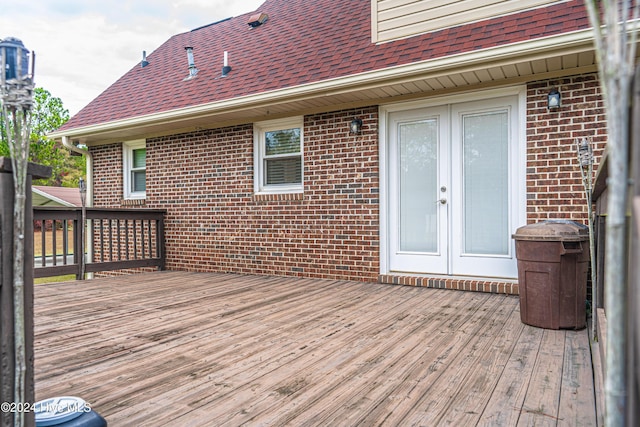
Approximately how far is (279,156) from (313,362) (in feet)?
13.0

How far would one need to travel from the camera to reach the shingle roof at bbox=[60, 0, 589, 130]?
164 inches

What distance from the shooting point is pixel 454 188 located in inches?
185

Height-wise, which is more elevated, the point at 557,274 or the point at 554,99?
the point at 554,99

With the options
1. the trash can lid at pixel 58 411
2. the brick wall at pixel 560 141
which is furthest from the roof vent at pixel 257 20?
the trash can lid at pixel 58 411

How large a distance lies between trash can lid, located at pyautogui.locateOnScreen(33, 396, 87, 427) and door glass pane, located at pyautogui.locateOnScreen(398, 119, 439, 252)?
4.02m

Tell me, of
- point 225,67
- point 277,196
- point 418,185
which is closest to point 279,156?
point 277,196

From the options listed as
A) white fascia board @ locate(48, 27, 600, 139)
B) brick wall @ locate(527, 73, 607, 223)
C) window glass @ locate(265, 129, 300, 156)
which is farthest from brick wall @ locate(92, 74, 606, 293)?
white fascia board @ locate(48, 27, 600, 139)

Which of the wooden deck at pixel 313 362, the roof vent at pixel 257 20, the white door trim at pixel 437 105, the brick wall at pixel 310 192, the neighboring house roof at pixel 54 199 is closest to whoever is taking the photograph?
the wooden deck at pixel 313 362

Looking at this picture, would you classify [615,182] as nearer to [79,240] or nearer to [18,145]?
[18,145]

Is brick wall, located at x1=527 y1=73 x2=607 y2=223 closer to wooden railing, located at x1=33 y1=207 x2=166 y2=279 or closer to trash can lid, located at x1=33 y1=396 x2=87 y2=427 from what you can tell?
trash can lid, located at x1=33 y1=396 x2=87 y2=427

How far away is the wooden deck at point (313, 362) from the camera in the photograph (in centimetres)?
180

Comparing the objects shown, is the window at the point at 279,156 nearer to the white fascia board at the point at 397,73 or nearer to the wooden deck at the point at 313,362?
the white fascia board at the point at 397,73

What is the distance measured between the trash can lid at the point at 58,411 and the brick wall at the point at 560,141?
4.12 metres

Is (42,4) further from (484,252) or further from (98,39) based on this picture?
(484,252)
